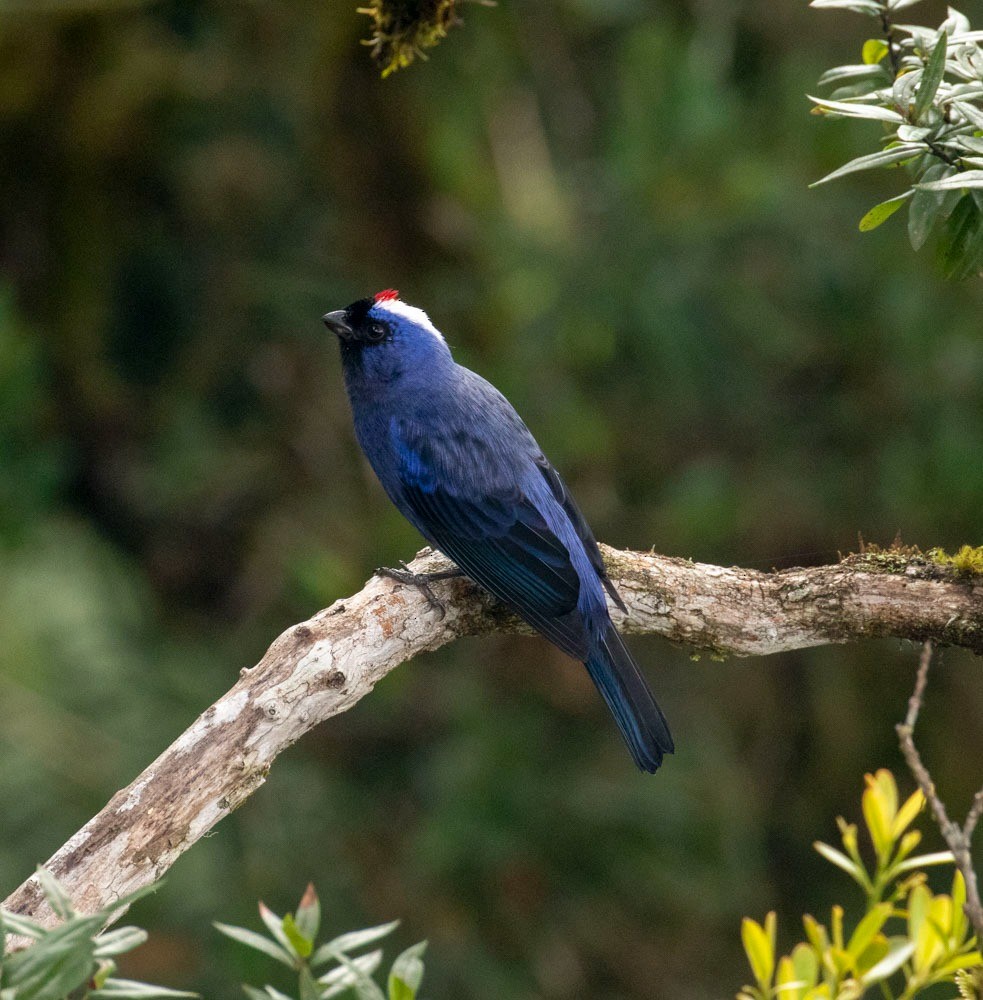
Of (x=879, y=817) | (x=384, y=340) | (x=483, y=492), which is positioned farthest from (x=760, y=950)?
(x=384, y=340)

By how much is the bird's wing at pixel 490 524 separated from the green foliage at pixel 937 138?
5.01 ft

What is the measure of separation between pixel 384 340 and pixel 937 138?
2.34 meters

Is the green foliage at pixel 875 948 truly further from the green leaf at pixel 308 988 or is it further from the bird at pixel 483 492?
the bird at pixel 483 492

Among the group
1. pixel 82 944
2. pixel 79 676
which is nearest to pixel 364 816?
pixel 79 676

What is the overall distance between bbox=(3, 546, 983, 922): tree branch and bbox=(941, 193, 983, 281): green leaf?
2.94 ft

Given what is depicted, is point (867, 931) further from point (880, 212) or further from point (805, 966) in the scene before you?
point (880, 212)

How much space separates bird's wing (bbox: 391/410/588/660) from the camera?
145 inches

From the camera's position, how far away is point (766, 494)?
19.9 ft

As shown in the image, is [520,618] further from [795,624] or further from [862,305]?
[862,305]

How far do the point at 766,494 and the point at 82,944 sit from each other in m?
4.74

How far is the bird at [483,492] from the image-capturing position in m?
3.72

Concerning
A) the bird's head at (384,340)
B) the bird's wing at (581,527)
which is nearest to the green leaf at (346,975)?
the bird's wing at (581,527)

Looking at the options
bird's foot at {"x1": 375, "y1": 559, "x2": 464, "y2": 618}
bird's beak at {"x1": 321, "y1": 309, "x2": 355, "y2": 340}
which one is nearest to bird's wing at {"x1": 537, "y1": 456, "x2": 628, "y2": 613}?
bird's foot at {"x1": 375, "y1": 559, "x2": 464, "y2": 618}

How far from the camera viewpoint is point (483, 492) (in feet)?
13.1
